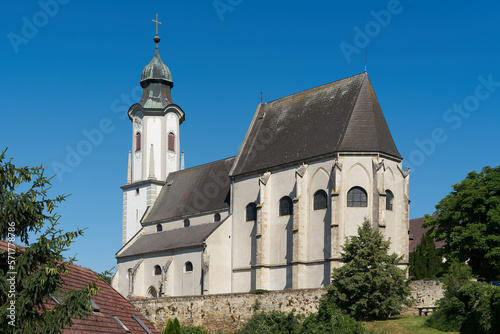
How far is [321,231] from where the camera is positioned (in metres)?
42.8

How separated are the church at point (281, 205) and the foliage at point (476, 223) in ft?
9.85

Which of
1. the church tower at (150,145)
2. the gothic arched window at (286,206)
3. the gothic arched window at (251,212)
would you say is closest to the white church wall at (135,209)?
the church tower at (150,145)

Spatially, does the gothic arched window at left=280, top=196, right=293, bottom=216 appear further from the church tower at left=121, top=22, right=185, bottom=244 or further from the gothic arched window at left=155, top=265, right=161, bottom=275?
the church tower at left=121, top=22, right=185, bottom=244

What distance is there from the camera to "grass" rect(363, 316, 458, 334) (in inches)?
1195

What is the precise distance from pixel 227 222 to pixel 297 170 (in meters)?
7.36

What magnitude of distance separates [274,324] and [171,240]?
63.5 feet

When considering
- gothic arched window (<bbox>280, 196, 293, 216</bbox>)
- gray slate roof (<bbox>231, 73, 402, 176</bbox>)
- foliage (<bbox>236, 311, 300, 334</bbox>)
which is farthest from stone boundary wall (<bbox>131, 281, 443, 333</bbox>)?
gray slate roof (<bbox>231, 73, 402, 176</bbox>)

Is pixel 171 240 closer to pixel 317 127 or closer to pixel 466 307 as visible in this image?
pixel 317 127

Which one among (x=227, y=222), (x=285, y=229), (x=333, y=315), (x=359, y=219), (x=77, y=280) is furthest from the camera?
(x=227, y=222)

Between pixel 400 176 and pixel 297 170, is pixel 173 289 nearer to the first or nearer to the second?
pixel 297 170

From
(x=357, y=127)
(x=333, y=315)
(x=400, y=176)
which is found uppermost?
(x=357, y=127)

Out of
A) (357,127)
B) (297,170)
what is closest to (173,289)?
(297,170)

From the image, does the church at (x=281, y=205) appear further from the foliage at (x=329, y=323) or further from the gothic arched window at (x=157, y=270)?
the foliage at (x=329, y=323)

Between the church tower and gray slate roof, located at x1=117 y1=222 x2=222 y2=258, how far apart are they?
395cm
